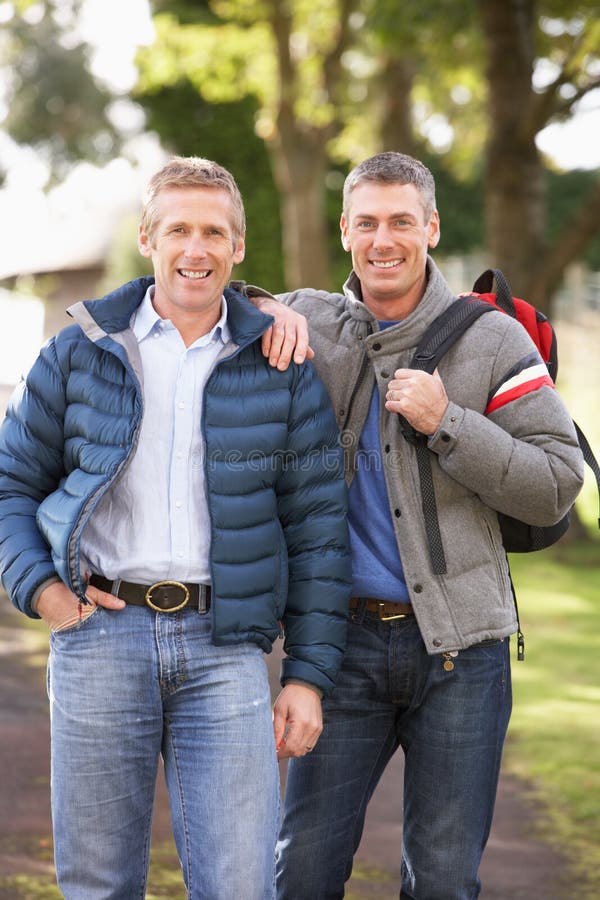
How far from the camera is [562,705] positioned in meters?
7.42

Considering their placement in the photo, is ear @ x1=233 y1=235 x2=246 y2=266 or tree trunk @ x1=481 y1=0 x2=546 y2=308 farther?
tree trunk @ x1=481 y1=0 x2=546 y2=308

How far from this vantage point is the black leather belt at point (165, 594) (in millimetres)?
2877

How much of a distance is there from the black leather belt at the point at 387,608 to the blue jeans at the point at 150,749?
520mm

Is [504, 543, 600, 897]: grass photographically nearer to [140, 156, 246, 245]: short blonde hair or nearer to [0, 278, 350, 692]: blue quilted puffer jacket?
[0, 278, 350, 692]: blue quilted puffer jacket

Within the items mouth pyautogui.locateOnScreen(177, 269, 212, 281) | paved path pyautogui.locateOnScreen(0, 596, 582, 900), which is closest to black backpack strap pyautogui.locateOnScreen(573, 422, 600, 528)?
mouth pyautogui.locateOnScreen(177, 269, 212, 281)

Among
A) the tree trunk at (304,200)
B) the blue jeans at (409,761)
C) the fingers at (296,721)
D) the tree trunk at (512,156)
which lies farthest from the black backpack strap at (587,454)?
the tree trunk at (304,200)

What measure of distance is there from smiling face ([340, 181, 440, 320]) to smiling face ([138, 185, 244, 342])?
436mm

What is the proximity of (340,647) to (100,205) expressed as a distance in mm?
38163

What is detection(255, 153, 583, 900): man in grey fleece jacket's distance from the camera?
3131 millimetres

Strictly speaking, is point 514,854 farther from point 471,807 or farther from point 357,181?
point 357,181

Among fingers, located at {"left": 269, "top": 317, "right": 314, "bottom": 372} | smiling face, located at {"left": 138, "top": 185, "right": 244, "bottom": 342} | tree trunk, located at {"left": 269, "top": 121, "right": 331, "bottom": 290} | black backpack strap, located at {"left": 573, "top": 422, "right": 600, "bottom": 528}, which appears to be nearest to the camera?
smiling face, located at {"left": 138, "top": 185, "right": 244, "bottom": 342}

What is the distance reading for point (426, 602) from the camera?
3.18 meters

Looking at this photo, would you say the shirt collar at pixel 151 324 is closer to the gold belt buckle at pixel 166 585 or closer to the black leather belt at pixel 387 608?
the gold belt buckle at pixel 166 585

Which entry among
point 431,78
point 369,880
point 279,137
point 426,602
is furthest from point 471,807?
point 431,78
